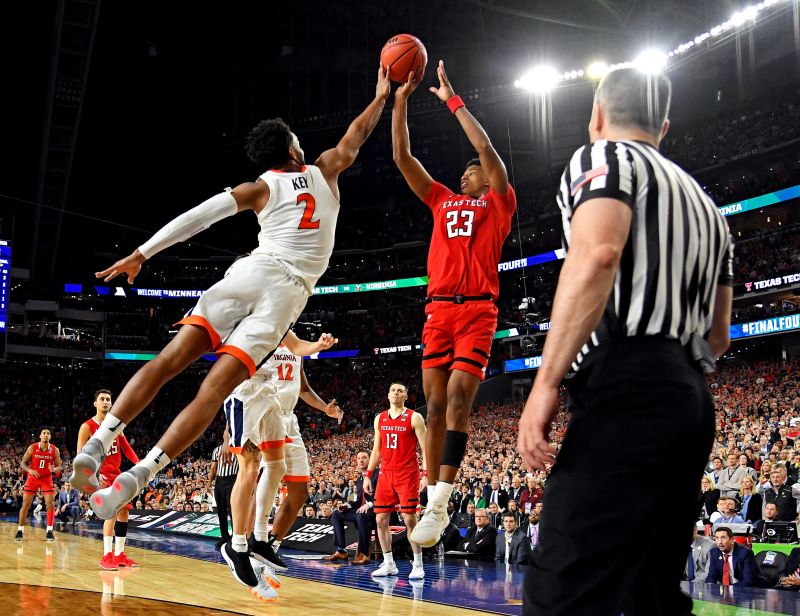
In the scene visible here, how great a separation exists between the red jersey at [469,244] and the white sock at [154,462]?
2356 mm

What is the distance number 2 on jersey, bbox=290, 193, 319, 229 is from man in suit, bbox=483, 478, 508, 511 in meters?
10.6

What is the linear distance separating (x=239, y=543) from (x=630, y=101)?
5.12 metres

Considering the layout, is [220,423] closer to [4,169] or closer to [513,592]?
[4,169]

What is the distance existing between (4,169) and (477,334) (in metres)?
33.4

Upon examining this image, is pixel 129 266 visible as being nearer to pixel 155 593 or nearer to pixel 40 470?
pixel 155 593

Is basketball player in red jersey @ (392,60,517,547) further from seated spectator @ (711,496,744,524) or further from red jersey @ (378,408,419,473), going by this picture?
seated spectator @ (711,496,744,524)

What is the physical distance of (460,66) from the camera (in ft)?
121

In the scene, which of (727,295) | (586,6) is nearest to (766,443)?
(727,295)

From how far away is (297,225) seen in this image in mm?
5387

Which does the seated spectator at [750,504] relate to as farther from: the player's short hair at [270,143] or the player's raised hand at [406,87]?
the player's short hair at [270,143]

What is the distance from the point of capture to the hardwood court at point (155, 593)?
6039 mm

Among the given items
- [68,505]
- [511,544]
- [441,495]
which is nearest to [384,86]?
[441,495]

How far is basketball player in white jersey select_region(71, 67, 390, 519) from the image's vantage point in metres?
4.57

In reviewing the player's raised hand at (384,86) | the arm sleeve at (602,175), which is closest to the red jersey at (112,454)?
the player's raised hand at (384,86)
